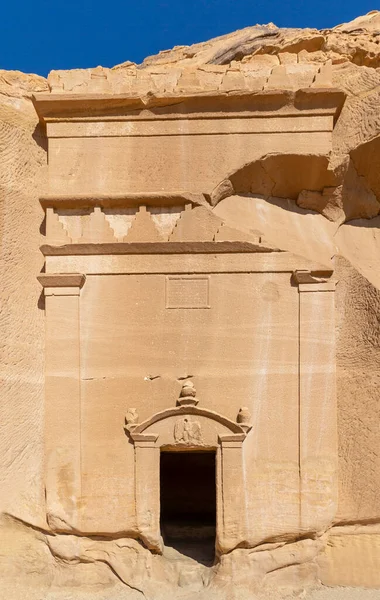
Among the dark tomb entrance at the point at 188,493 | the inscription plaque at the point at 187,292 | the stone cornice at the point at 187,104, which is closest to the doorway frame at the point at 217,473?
the inscription plaque at the point at 187,292

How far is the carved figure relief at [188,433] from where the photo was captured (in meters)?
8.17

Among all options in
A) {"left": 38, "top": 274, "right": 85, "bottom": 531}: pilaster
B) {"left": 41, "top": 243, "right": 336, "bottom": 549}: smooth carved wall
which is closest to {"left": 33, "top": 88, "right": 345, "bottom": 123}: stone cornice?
{"left": 41, "top": 243, "right": 336, "bottom": 549}: smooth carved wall

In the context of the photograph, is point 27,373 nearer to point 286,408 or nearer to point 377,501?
point 286,408

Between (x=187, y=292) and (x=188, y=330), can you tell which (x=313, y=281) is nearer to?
(x=187, y=292)

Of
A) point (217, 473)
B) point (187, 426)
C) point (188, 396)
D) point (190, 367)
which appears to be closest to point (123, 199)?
point (190, 367)

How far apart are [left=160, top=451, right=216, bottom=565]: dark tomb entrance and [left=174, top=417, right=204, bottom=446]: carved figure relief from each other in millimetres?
2534

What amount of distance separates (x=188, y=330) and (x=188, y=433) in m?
1.42

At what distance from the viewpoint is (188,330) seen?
845cm

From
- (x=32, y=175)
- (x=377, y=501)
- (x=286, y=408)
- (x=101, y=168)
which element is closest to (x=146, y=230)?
(x=101, y=168)

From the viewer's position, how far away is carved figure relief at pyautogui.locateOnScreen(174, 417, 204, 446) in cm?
817

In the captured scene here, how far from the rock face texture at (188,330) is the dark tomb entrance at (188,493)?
47.3 inches

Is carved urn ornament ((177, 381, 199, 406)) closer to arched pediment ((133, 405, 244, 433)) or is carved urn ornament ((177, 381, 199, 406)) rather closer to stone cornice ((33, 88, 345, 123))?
arched pediment ((133, 405, 244, 433))

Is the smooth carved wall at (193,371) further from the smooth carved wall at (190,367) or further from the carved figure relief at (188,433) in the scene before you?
the carved figure relief at (188,433)

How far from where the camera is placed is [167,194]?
8.60 meters
